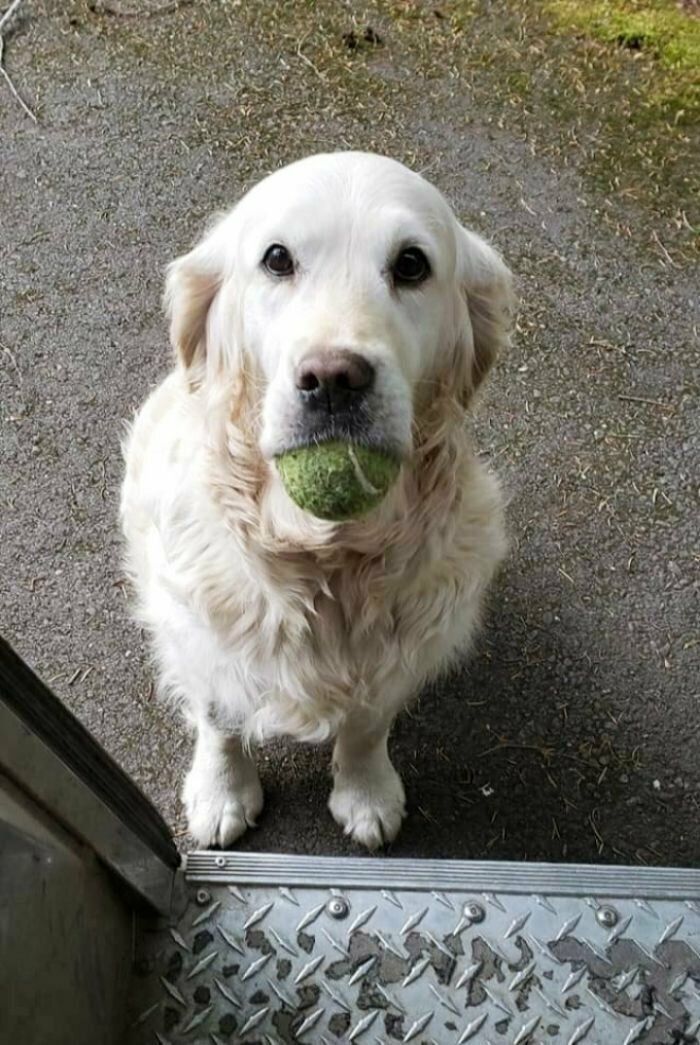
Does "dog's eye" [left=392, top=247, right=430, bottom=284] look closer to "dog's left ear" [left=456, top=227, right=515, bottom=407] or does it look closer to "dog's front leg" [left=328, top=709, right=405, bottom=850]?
"dog's left ear" [left=456, top=227, right=515, bottom=407]

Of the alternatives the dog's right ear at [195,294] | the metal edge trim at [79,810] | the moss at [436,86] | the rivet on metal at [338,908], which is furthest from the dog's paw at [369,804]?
the moss at [436,86]

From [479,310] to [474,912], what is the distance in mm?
1226

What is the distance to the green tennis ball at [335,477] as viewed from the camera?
151 cm

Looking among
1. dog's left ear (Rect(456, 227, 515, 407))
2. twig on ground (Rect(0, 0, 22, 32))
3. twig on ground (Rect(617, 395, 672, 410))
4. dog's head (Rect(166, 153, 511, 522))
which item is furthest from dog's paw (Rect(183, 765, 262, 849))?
twig on ground (Rect(0, 0, 22, 32))

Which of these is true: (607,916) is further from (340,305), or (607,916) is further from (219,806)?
(340,305)

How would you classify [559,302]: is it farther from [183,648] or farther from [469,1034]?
[469,1034]

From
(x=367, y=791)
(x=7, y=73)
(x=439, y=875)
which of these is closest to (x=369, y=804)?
(x=367, y=791)

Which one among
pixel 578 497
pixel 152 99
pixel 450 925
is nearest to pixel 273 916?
pixel 450 925

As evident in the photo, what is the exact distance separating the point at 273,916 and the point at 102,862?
16.7 inches

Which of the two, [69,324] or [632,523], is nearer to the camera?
[632,523]

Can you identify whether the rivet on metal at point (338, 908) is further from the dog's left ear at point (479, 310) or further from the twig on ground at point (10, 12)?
the twig on ground at point (10, 12)

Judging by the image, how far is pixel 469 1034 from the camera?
191 cm

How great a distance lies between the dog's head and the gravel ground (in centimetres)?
99

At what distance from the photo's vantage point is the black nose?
1.45m
